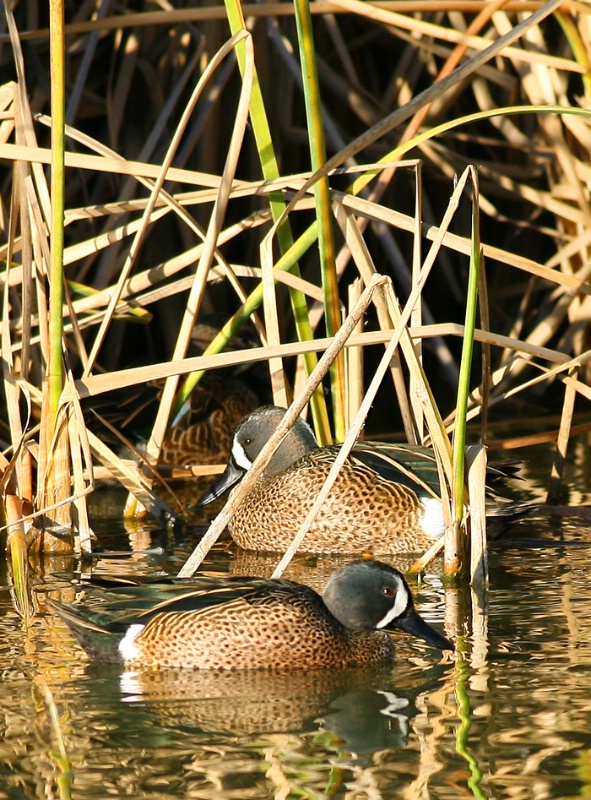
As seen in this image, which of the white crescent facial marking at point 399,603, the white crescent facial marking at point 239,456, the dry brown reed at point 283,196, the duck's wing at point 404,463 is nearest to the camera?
the white crescent facial marking at point 399,603

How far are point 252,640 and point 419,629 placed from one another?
561mm

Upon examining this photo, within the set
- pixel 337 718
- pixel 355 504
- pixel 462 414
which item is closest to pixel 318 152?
pixel 462 414

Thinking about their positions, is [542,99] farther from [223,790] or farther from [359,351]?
[223,790]

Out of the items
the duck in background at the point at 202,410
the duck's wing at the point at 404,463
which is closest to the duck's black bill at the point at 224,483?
the duck in background at the point at 202,410

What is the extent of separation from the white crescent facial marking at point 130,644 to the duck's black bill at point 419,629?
880mm

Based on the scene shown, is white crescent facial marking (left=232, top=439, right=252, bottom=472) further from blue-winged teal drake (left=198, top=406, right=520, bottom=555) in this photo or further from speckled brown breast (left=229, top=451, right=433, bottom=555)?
speckled brown breast (left=229, top=451, right=433, bottom=555)

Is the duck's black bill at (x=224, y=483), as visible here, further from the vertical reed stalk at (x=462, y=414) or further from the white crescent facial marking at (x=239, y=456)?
the vertical reed stalk at (x=462, y=414)

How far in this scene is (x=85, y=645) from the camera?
463cm

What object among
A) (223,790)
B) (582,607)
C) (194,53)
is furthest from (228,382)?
(223,790)

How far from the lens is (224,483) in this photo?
688 centimetres

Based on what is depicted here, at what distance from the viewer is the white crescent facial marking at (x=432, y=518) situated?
242 inches

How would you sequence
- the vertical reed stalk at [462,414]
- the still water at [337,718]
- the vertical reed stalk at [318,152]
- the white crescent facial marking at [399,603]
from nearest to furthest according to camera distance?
the still water at [337,718], the white crescent facial marking at [399,603], the vertical reed stalk at [462,414], the vertical reed stalk at [318,152]

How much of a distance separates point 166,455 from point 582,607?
137 inches

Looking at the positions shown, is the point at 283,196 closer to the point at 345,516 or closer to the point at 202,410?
the point at 345,516
